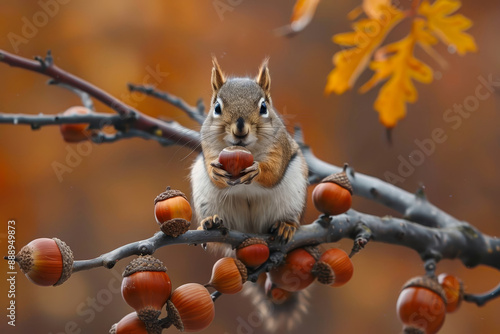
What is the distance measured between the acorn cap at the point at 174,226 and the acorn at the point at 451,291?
1.47ft

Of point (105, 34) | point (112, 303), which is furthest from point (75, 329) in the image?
point (105, 34)

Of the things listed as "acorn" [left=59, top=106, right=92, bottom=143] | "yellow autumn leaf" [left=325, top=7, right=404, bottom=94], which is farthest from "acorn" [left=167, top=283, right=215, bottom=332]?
"yellow autumn leaf" [left=325, top=7, right=404, bottom=94]

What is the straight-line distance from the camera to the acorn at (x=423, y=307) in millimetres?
727

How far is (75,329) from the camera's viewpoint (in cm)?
130

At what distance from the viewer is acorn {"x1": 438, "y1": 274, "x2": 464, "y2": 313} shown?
0.83 m

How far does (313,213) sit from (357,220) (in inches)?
23.2

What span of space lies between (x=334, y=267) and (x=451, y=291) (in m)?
0.25

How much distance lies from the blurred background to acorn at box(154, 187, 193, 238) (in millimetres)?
751

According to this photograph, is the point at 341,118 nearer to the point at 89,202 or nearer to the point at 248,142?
the point at 89,202

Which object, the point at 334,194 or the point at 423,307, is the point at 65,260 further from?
the point at 423,307

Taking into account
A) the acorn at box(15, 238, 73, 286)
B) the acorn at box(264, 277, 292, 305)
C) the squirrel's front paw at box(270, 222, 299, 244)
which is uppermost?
the squirrel's front paw at box(270, 222, 299, 244)

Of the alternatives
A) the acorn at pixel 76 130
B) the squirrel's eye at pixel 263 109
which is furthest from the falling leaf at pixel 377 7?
the acorn at pixel 76 130

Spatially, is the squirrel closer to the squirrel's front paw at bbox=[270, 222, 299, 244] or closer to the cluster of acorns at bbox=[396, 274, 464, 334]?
the squirrel's front paw at bbox=[270, 222, 299, 244]

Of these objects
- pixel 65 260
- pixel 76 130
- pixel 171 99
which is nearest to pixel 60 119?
pixel 76 130
